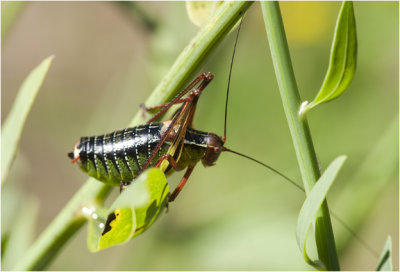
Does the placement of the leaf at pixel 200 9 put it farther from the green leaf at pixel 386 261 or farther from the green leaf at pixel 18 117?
the green leaf at pixel 386 261

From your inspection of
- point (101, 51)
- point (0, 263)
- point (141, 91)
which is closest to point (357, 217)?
point (141, 91)

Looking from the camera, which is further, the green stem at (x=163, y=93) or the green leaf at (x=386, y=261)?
the green stem at (x=163, y=93)

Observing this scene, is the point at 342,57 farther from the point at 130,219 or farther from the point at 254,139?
the point at 254,139

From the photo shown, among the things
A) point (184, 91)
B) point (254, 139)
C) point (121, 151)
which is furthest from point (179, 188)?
point (254, 139)

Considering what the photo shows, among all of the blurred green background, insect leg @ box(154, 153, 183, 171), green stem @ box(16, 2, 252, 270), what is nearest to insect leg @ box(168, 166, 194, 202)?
insect leg @ box(154, 153, 183, 171)

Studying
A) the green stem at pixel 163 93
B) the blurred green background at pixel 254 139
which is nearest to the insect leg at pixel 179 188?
the green stem at pixel 163 93
